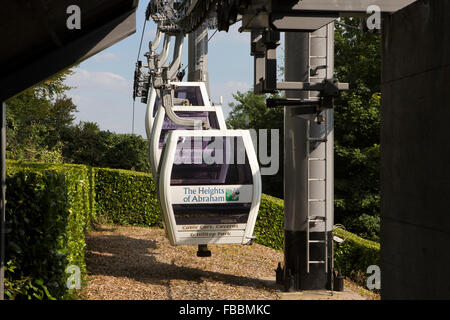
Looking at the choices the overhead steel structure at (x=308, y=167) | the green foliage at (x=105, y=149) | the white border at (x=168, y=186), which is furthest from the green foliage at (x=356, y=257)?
the green foliage at (x=105, y=149)

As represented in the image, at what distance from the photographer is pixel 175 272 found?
11.0 meters

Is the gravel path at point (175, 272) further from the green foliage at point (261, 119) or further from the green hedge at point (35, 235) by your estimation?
the green foliage at point (261, 119)

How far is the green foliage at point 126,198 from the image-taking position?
18.3 meters

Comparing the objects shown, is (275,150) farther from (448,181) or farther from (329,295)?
(448,181)

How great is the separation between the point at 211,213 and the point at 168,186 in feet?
2.75

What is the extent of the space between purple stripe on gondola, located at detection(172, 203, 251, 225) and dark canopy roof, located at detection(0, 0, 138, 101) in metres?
4.18

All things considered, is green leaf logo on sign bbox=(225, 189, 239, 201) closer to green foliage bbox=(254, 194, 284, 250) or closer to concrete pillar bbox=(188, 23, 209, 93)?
green foliage bbox=(254, 194, 284, 250)

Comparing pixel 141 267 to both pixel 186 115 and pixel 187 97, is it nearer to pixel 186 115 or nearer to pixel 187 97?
pixel 186 115

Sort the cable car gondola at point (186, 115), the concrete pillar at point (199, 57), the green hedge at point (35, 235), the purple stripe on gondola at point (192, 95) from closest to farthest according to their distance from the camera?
the green hedge at point (35, 235) < the cable car gondola at point (186, 115) < the purple stripe on gondola at point (192, 95) < the concrete pillar at point (199, 57)

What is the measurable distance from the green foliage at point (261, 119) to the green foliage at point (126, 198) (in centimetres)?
1090

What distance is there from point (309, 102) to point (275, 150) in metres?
27.8

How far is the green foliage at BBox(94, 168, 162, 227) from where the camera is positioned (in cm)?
1833

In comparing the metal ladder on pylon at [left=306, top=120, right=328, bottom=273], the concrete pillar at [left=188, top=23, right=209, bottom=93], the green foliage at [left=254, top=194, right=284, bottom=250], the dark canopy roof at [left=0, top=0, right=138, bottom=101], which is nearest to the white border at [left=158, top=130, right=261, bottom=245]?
the metal ladder on pylon at [left=306, top=120, right=328, bottom=273]

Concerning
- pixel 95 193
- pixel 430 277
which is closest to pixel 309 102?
pixel 430 277
